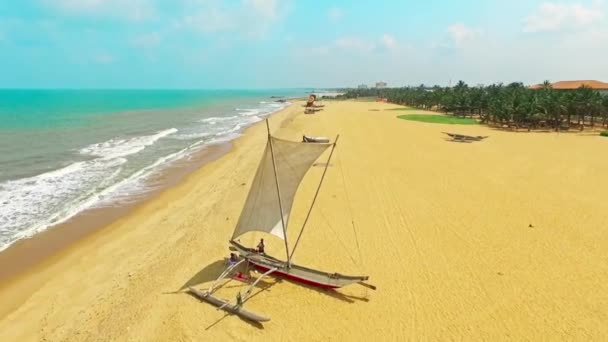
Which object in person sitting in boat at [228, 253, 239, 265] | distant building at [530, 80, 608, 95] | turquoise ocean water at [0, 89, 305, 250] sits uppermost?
distant building at [530, 80, 608, 95]

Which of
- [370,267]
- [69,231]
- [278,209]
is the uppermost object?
[278,209]

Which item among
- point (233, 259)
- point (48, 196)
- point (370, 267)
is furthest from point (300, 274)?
point (48, 196)

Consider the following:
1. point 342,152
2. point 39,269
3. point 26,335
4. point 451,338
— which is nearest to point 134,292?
point 26,335

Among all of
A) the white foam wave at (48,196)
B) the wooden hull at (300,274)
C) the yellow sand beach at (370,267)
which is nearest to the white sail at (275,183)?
the wooden hull at (300,274)

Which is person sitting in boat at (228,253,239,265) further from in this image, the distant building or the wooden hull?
the distant building

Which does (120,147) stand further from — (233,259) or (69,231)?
(233,259)

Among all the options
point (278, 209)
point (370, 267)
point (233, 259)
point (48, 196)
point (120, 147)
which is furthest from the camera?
point (120, 147)

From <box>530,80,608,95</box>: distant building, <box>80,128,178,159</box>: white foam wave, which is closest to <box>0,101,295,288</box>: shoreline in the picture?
<box>80,128,178,159</box>: white foam wave
